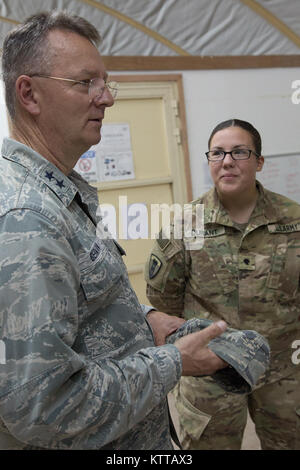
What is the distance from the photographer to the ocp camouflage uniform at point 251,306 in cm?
161

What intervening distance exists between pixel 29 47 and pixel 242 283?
116 centimetres

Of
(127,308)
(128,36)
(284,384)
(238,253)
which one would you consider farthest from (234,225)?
(128,36)

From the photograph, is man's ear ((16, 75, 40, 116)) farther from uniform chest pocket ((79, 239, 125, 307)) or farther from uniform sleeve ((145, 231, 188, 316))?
uniform sleeve ((145, 231, 188, 316))

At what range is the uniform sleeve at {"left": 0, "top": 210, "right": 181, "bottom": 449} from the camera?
634 mm

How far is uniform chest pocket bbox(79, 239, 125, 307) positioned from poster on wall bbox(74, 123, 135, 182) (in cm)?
208

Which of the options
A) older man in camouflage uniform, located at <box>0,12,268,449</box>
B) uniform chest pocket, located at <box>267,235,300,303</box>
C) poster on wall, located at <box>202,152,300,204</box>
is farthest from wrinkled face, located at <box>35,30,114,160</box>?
poster on wall, located at <box>202,152,300,204</box>

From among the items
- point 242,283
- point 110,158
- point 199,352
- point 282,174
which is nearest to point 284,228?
point 242,283

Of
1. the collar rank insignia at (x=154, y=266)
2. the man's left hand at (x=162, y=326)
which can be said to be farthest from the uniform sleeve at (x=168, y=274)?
the man's left hand at (x=162, y=326)

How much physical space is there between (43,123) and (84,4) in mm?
2265

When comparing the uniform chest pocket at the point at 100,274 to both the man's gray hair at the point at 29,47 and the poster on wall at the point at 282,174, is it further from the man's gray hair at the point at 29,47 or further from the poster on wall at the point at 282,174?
the poster on wall at the point at 282,174

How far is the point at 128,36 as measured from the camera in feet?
9.36

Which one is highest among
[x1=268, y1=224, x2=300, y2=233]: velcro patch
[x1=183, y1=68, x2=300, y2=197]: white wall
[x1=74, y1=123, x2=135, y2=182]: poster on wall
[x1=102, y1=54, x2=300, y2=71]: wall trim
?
[x1=102, y1=54, x2=300, y2=71]: wall trim

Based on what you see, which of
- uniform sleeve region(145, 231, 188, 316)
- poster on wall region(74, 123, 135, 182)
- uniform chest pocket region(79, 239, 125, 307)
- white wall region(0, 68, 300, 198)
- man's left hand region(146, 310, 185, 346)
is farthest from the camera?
white wall region(0, 68, 300, 198)

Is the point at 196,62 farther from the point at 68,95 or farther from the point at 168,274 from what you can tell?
the point at 68,95
